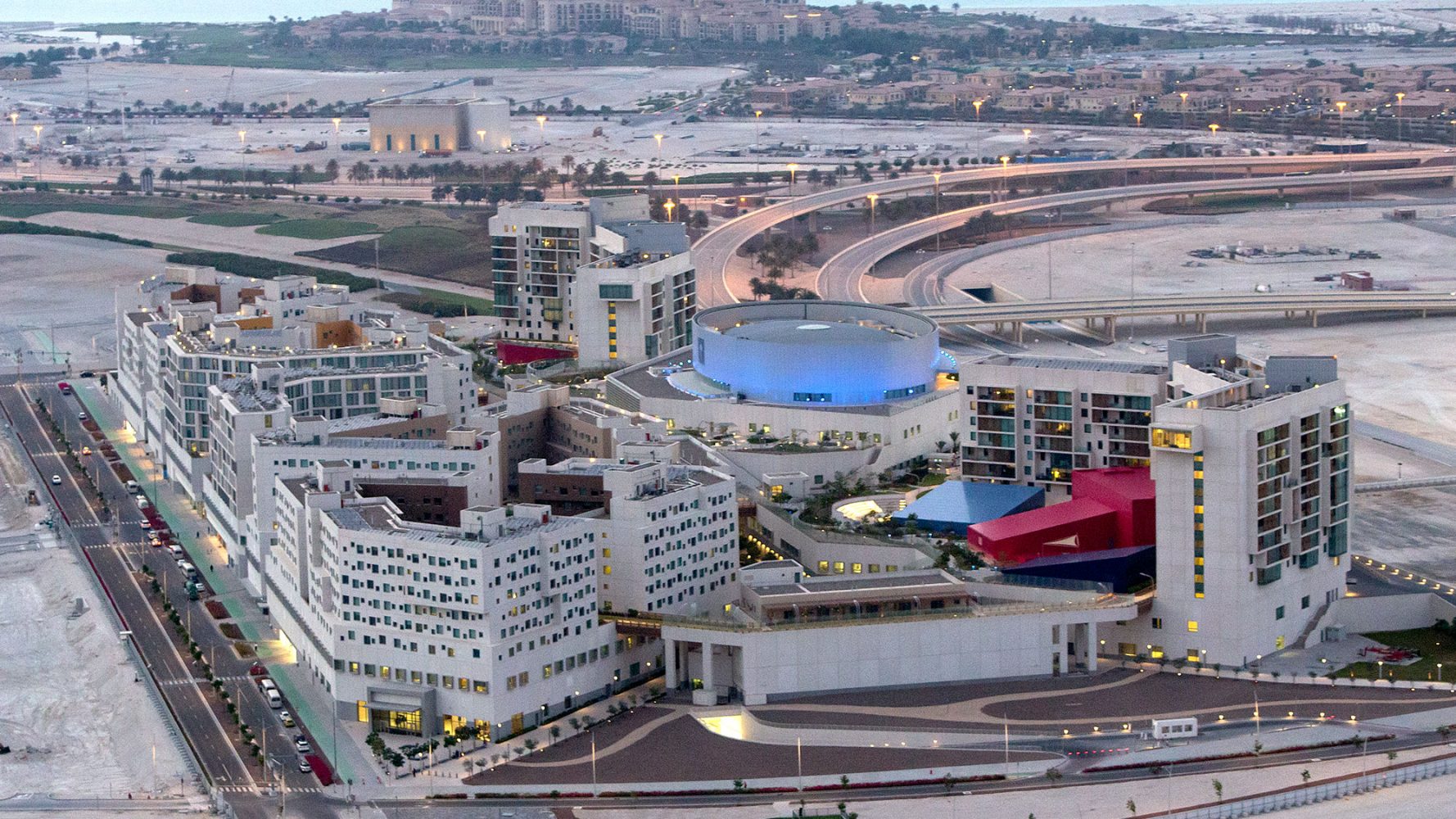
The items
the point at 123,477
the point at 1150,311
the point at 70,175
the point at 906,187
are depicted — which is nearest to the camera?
the point at 123,477

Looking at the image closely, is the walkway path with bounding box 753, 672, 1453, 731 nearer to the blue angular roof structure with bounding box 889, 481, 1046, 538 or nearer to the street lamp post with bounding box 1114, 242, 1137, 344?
the blue angular roof structure with bounding box 889, 481, 1046, 538

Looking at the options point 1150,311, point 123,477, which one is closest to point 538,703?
point 123,477

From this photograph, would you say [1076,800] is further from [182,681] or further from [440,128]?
[440,128]

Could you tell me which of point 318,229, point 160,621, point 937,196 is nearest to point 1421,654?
point 160,621

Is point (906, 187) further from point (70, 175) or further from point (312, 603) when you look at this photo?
point (312, 603)

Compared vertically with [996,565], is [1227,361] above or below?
above

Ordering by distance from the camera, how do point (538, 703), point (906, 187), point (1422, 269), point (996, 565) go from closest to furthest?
point (538, 703), point (996, 565), point (1422, 269), point (906, 187)

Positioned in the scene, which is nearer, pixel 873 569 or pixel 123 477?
pixel 873 569
